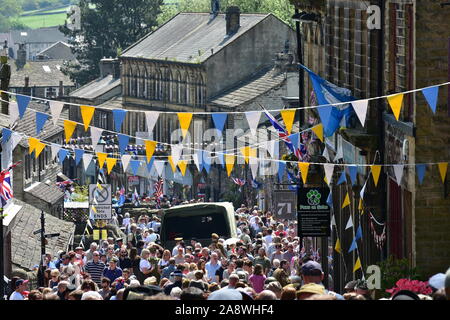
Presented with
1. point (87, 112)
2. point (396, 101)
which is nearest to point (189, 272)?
point (87, 112)

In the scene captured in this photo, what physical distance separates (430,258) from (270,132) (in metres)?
41.2

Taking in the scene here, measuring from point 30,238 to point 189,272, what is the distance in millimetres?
20109

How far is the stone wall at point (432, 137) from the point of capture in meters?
22.6

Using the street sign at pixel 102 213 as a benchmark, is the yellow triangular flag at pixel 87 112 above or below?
above

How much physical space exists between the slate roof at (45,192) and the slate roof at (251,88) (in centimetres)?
1803

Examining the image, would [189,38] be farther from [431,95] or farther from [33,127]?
[431,95]

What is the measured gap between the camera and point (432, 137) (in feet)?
74.7

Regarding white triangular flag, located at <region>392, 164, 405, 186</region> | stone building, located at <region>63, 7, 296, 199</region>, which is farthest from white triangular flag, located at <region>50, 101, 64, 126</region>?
stone building, located at <region>63, 7, 296, 199</region>

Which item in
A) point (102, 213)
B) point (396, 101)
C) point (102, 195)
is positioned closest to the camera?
point (396, 101)

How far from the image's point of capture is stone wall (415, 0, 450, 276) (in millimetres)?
22594

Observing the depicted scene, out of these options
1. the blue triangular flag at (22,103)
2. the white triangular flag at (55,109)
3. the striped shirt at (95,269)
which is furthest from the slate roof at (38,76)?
the white triangular flag at (55,109)

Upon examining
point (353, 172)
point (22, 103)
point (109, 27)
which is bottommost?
point (353, 172)

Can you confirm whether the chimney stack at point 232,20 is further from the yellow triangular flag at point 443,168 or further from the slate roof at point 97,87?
the yellow triangular flag at point 443,168
